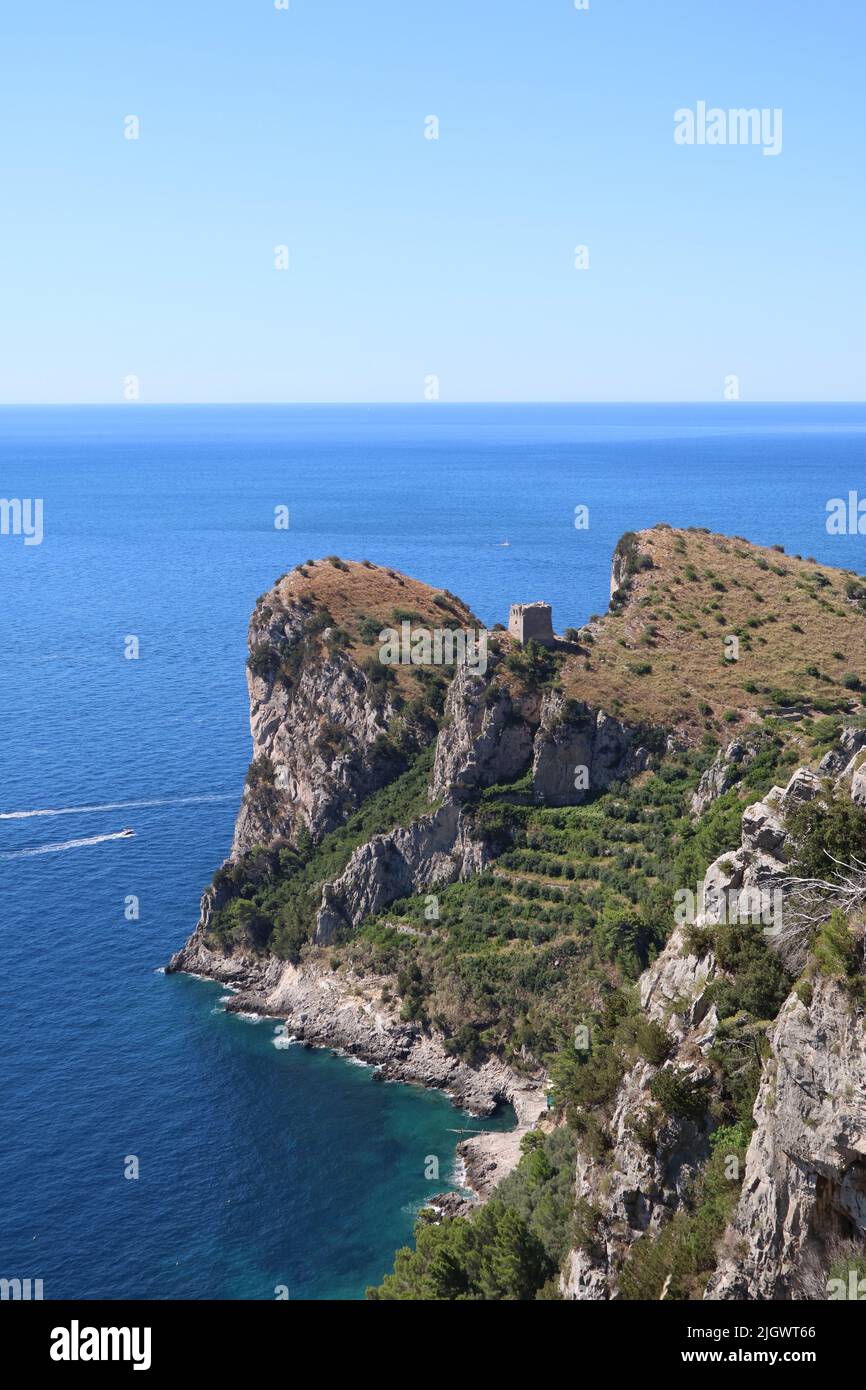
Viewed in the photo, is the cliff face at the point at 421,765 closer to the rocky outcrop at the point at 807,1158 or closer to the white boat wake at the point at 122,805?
the rocky outcrop at the point at 807,1158

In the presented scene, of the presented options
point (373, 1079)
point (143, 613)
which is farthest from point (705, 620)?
point (143, 613)

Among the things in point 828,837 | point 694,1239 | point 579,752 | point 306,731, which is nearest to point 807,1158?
point 694,1239

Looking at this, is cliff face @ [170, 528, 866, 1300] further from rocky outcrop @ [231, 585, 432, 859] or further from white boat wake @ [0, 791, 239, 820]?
white boat wake @ [0, 791, 239, 820]

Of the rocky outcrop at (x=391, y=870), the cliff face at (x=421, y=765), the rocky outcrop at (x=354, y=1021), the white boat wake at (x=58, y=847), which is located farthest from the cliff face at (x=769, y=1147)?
the white boat wake at (x=58, y=847)

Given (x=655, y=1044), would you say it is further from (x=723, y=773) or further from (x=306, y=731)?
(x=306, y=731)

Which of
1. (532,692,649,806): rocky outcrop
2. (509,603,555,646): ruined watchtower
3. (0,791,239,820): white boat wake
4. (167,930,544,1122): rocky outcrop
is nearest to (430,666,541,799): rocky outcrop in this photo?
(532,692,649,806): rocky outcrop
